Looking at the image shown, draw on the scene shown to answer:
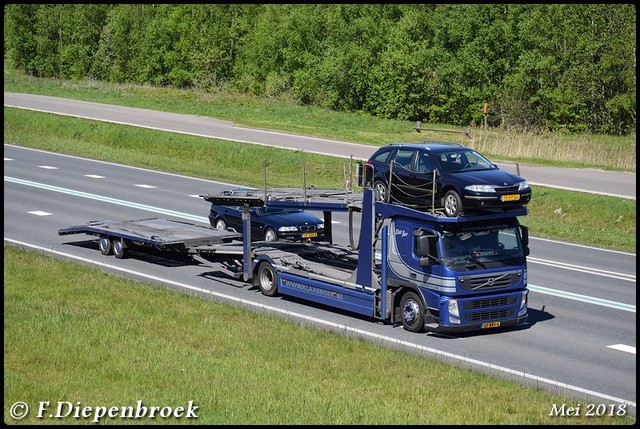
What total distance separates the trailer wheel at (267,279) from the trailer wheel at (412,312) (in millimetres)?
3596

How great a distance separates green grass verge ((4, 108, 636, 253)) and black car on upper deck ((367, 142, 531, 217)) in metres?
11.5

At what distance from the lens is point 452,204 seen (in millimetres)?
19250

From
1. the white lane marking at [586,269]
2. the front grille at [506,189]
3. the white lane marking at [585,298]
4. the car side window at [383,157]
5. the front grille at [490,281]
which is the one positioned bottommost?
the white lane marking at [586,269]

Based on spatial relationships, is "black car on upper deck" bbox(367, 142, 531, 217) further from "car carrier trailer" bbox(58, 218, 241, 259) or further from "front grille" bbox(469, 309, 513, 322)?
"car carrier trailer" bbox(58, 218, 241, 259)

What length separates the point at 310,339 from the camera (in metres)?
17.8

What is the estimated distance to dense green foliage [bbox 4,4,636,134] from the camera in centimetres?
6775

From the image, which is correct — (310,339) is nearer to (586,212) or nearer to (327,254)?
(327,254)

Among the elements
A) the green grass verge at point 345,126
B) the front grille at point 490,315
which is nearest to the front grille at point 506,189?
the front grille at point 490,315

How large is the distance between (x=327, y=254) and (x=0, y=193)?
16447 mm

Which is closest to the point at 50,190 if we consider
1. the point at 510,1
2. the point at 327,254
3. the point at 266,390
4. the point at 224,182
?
the point at 224,182

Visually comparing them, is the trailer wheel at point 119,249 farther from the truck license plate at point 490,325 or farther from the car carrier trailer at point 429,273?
the truck license plate at point 490,325

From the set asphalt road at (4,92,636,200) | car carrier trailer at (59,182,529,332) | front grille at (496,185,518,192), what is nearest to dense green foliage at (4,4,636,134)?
asphalt road at (4,92,636,200)

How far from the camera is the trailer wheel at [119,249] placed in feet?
83.5

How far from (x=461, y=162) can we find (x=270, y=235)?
7.95 m
